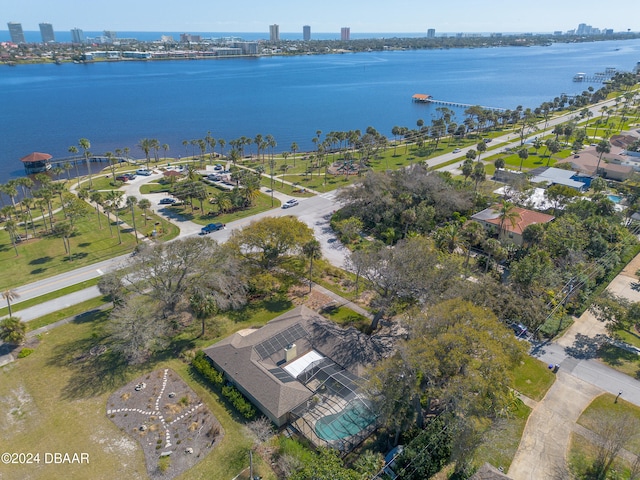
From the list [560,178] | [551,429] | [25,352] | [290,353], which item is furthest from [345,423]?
[560,178]

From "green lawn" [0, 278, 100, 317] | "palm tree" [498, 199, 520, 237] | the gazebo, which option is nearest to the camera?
"green lawn" [0, 278, 100, 317]

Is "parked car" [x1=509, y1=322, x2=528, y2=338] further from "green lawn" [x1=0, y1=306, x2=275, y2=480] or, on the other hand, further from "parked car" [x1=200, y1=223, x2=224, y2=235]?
"parked car" [x1=200, y1=223, x2=224, y2=235]

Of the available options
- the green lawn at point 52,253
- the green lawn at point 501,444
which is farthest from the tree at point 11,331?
the green lawn at point 501,444

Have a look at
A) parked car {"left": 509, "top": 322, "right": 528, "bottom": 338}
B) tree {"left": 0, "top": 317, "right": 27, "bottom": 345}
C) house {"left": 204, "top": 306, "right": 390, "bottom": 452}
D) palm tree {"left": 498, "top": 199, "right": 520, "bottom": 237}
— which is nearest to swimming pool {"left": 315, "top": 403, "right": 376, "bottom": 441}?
house {"left": 204, "top": 306, "right": 390, "bottom": 452}

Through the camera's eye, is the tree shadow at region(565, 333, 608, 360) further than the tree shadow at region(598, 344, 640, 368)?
Yes

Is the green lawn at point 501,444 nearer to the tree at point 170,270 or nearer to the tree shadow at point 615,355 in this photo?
the tree shadow at point 615,355

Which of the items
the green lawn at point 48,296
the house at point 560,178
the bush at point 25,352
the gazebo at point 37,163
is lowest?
Answer: the bush at point 25,352
